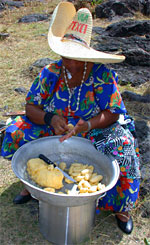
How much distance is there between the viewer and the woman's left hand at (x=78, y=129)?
6.54ft

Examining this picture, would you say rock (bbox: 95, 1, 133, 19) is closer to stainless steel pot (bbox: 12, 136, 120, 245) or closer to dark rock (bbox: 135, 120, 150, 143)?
dark rock (bbox: 135, 120, 150, 143)

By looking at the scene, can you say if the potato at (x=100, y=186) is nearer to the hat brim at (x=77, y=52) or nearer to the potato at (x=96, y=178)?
the potato at (x=96, y=178)

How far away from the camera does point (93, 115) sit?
2209mm

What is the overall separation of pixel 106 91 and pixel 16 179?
1.16m

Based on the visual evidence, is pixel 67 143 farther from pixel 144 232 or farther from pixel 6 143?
pixel 144 232

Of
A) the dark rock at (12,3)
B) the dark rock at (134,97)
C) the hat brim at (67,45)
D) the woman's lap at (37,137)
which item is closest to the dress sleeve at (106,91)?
the hat brim at (67,45)

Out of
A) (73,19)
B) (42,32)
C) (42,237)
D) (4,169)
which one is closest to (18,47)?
(42,32)

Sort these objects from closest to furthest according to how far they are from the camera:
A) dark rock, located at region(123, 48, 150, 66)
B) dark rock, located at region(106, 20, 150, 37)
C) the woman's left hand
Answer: the woman's left hand
dark rock, located at region(123, 48, 150, 66)
dark rock, located at region(106, 20, 150, 37)

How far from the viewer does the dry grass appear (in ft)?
7.04

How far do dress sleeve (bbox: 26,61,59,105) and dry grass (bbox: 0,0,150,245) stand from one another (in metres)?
0.83

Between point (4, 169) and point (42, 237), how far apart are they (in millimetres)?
842

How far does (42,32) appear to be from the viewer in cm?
748

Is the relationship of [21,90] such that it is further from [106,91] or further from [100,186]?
[100,186]

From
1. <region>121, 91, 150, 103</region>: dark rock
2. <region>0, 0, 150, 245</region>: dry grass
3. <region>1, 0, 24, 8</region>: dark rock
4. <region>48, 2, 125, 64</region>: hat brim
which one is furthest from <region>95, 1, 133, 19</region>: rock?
<region>48, 2, 125, 64</region>: hat brim
